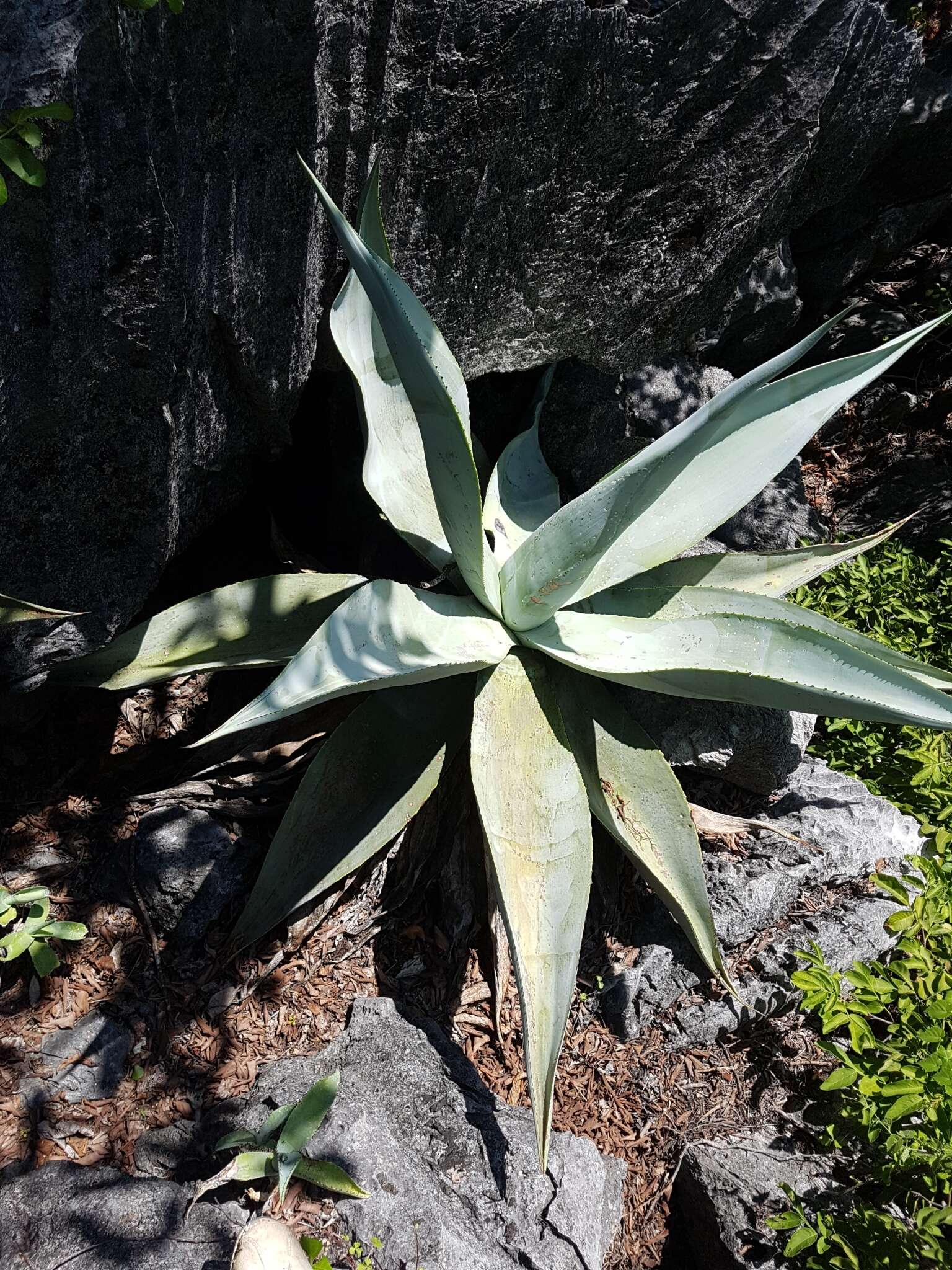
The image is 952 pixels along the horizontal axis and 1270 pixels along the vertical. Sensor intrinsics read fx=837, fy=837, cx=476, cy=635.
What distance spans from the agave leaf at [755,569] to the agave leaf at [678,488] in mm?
200

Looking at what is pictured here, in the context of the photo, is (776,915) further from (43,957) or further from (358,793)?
(43,957)

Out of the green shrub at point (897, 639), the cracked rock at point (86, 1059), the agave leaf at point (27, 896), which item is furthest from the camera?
the green shrub at point (897, 639)

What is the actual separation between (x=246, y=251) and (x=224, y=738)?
1.15 meters

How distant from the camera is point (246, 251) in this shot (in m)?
1.72

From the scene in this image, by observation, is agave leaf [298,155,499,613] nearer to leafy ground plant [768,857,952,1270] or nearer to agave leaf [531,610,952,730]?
agave leaf [531,610,952,730]

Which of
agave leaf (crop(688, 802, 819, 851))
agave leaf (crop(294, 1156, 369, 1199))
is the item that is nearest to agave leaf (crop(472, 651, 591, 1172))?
agave leaf (crop(294, 1156, 369, 1199))

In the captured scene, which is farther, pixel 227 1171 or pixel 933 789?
pixel 933 789

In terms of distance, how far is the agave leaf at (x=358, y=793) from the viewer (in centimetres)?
181

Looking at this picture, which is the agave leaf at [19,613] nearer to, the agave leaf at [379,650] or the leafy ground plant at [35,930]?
the agave leaf at [379,650]

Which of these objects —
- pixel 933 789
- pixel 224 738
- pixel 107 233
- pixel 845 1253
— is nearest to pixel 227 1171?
pixel 224 738

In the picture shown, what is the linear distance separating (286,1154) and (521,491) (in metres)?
1.66

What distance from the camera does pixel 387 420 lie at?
2.02 meters

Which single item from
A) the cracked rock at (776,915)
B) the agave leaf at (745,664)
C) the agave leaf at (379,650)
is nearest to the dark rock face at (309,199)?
the agave leaf at (379,650)

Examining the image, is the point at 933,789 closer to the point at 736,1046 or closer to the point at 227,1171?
the point at 736,1046
